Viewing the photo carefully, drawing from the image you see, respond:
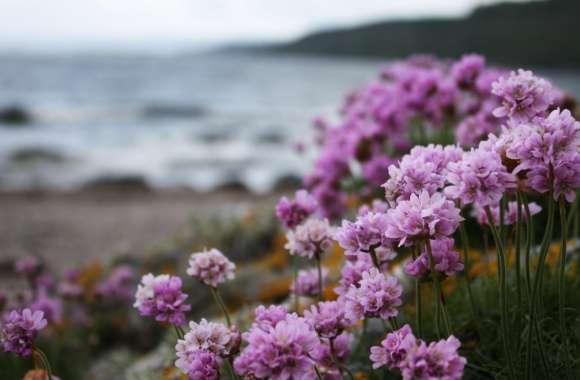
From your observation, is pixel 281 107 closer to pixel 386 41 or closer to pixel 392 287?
pixel 392 287

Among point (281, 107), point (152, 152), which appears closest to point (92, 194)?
point (152, 152)

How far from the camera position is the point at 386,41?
75.6 metres

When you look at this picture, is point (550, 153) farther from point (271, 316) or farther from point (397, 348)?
point (271, 316)

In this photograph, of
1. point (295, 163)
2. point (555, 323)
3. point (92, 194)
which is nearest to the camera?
point (555, 323)

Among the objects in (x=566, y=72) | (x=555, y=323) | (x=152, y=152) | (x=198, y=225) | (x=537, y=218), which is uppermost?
(x=555, y=323)

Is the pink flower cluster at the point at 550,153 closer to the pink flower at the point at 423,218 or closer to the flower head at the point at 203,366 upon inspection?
the pink flower at the point at 423,218

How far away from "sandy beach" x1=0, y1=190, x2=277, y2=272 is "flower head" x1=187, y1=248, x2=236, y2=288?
4.72m

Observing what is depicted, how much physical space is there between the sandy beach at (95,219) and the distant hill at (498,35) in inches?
1560

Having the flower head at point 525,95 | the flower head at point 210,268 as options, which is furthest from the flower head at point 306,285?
the flower head at point 525,95

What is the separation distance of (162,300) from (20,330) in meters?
0.49

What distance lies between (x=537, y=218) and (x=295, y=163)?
1206 centimetres

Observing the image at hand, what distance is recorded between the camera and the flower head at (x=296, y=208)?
2.26m

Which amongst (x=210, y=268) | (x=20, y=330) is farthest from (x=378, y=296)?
(x=20, y=330)

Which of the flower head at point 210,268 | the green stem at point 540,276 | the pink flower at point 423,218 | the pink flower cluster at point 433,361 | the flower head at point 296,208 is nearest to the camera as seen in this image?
the pink flower cluster at point 433,361
